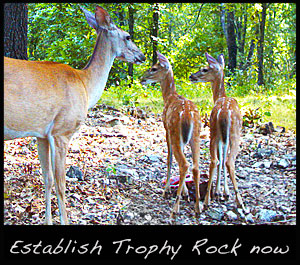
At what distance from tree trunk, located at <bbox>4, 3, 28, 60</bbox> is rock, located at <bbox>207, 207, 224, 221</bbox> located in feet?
11.1

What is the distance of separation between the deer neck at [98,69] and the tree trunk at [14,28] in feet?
5.44

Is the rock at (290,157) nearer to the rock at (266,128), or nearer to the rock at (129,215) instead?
the rock at (266,128)

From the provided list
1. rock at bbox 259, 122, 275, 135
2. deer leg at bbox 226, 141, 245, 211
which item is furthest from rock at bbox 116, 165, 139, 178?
rock at bbox 259, 122, 275, 135

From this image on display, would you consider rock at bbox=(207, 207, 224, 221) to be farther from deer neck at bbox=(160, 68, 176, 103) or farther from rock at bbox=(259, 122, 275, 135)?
rock at bbox=(259, 122, 275, 135)

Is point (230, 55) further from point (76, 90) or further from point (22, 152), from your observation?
point (76, 90)

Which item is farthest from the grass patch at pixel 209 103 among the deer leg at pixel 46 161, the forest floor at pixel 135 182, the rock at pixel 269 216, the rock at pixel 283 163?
the deer leg at pixel 46 161

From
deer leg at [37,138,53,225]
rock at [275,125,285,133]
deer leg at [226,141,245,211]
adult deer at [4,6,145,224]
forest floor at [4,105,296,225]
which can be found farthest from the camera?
rock at [275,125,285,133]

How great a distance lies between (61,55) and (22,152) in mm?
4642

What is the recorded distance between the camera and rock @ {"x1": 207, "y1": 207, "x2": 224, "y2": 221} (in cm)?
381

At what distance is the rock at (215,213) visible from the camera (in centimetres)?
381

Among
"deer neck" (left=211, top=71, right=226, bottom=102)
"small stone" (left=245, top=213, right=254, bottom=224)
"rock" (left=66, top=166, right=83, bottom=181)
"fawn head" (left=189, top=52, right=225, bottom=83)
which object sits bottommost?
"small stone" (left=245, top=213, right=254, bottom=224)
